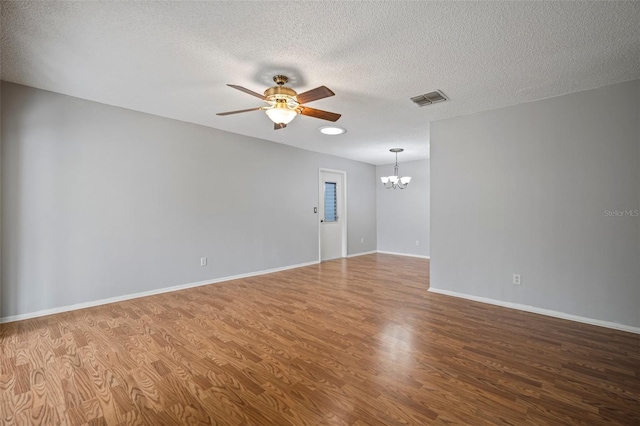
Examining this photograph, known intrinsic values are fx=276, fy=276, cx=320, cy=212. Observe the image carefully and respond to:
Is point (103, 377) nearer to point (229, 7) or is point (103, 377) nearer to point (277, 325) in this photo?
point (277, 325)

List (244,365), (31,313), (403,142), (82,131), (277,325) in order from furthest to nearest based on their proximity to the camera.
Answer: (403,142), (82,131), (31,313), (277,325), (244,365)

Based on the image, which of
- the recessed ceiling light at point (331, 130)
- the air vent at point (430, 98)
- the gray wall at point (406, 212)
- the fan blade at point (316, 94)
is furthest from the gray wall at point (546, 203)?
the gray wall at point (406, 212)

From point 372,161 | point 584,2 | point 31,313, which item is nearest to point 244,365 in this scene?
point 31,313

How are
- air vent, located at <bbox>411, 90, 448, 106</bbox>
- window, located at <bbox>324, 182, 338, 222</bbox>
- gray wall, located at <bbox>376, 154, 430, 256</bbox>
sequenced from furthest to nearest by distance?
gray wall, located at <bbox>376, 154, 430, 256</bbox> < window, located at <bbox>324, 182, 338, 222</bbox> < air vent, located at <bbox>411, 90, 448, 106</bbox>

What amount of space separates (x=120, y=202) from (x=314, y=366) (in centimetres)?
323

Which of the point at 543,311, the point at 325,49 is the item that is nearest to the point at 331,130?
the point at 325,49

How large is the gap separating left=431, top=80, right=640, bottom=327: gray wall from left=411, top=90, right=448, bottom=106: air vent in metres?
0.76

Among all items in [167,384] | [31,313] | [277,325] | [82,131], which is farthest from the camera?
[82,131]

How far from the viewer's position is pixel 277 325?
2.81 meters

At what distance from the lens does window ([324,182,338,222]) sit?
6574mm

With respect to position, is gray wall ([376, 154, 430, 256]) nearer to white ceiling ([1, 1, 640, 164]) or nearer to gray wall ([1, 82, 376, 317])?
gray wall ([1, 82, 376, 317])

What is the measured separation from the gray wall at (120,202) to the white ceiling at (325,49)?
17.1 inches

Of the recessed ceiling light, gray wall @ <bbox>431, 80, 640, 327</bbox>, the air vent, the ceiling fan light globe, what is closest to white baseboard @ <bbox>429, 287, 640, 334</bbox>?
gray wall @ <bbox>431, 80, 640, 327</bbox>

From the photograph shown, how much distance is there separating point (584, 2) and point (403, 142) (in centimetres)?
353
